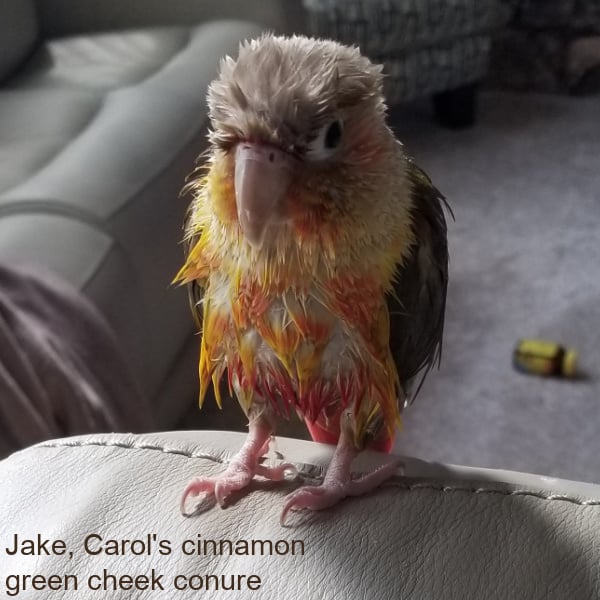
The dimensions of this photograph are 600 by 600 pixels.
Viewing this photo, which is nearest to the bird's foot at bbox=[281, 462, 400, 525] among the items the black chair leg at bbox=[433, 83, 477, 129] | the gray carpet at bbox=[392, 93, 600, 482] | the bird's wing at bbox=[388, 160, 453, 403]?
the bird's wing at bbox=[388, 160, 453, 403]

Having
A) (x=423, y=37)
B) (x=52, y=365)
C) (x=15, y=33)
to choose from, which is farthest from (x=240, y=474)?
(x=423, y=37)

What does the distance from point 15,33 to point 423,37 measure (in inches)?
41.7

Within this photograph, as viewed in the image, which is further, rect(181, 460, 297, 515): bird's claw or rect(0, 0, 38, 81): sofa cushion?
rect(0, 0, 38, 81): sofa cushion

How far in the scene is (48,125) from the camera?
115 centimetres

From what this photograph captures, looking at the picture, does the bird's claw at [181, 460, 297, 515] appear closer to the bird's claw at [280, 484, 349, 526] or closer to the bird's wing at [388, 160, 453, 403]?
the bird's claw at [280, 484, 349, 526]

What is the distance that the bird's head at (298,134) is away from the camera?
44cm

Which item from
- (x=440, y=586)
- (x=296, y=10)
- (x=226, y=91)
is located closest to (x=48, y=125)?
(x=296, y=10)

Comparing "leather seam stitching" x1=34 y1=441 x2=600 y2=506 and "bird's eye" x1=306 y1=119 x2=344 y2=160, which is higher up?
"bird's eye" x1=306 y1=119 x2=344 y2=160

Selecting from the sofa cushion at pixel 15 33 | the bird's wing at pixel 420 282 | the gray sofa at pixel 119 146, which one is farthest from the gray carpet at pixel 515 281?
the sofa cushion at pixel 15 33

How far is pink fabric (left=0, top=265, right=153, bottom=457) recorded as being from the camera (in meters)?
0.77

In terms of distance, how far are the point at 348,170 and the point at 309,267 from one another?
69mm

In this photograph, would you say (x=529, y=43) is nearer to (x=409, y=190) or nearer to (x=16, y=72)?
(x=16, y=72)

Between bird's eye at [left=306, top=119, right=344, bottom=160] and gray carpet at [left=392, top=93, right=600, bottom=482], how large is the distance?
2.93 ft

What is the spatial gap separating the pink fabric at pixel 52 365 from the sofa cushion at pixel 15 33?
71cm
